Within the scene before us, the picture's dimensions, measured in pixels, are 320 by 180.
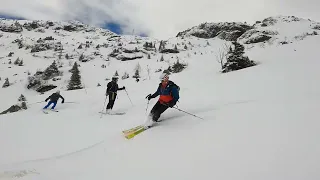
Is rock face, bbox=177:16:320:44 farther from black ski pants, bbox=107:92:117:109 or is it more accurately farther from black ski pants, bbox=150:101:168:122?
black ski pants, bbox=150:101:168:122

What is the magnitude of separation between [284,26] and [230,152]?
41.9 metres

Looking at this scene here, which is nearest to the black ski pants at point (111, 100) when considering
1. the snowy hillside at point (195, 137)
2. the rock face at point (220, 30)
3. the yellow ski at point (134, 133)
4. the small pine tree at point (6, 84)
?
the snowy hillside at point (195, 137)

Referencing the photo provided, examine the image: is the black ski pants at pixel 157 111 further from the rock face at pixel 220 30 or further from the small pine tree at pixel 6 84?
the rock face at pixel 220 30

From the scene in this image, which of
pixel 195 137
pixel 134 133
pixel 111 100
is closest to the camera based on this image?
pixel 195 137

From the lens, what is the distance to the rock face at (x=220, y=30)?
46688mm

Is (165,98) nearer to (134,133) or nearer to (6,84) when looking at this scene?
(134,133)

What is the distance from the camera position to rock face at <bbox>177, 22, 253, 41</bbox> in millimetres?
46688

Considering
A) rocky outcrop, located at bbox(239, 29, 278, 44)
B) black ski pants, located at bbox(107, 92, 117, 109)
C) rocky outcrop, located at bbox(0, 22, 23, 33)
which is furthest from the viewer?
rocky outcrop, located at bbox(0, 22, 23, 33)

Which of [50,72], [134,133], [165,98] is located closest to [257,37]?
[50,72]

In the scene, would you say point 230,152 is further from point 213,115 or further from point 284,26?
point 284,26

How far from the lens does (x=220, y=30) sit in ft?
164

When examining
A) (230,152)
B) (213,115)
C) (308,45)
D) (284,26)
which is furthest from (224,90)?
(284,26)

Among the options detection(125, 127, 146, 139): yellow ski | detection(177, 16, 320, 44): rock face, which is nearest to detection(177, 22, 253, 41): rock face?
detection(177, 16, 320, 44): rock face

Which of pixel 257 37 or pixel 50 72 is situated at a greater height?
pixel 257 37
